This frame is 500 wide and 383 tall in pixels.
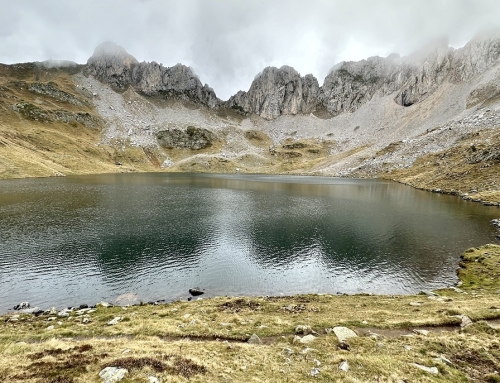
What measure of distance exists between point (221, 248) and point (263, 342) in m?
31.1

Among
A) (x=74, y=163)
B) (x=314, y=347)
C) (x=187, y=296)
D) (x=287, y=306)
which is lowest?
(x=187, y=296)

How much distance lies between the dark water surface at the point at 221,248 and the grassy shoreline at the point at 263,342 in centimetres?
811

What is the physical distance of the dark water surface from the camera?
3438 cm

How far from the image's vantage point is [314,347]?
640 inches

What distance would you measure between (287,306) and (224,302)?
6.16 meters

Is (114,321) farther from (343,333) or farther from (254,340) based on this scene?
(343,333)

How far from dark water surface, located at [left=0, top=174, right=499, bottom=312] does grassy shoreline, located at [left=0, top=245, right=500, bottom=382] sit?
811 centimetres

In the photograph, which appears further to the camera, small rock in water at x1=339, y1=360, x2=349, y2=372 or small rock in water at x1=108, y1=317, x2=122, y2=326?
small rock in water at x1=108, y1=317, x2=122, y2=326

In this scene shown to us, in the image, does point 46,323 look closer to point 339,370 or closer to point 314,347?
point 314,347

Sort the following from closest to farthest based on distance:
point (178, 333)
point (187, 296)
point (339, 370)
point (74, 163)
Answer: point (339, 370), point (178, 333), point (187, 296), point (74, 163)

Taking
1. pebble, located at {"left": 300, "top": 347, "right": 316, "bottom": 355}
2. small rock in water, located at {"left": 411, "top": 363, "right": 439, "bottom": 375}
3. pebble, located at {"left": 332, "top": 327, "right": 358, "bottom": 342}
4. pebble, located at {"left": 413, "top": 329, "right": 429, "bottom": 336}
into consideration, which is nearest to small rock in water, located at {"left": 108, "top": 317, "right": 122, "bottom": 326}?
pebble, located at {"left": 300, "top": 347, "right": 316, "bottom": 355}

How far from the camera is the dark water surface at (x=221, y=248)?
34375mm

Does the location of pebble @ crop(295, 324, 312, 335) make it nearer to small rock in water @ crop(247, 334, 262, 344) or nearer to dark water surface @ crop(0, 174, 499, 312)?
small rock in water @ crop(247, 334, 262, 344)

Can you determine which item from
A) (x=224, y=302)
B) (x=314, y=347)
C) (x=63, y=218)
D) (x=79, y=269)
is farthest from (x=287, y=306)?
(x=63, y=218)
